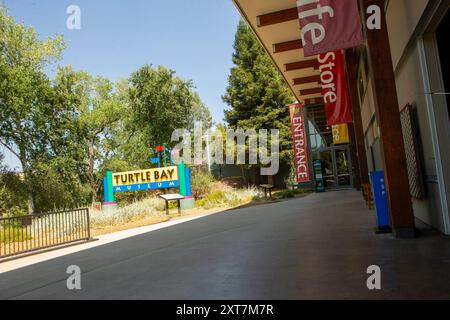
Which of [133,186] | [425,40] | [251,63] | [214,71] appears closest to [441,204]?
[425,40]

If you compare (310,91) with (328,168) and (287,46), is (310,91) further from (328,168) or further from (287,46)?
(287,46)

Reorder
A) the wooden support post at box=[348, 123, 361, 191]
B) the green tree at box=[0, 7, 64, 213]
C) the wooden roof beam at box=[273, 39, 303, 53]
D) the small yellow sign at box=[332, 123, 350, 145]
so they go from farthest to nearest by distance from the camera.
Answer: the green tree at box=[0, 7, 64, 213], the small yellow sign at box=[332, 123, 350, 145], the wooden support post at box=[348, 123, 361, 191], the wooden roof beam at box=[273, 39, 303, 53]

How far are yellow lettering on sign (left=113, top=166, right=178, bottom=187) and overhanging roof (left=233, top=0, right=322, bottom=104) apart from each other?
8.73 m

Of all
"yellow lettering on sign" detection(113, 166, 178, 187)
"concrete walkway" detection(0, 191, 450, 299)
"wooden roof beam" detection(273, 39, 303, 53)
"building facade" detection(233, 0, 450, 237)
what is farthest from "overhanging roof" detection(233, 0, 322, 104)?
"yellow lettering on sign" detection(113, 166, 178, 187)

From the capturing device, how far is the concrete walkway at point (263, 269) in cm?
349

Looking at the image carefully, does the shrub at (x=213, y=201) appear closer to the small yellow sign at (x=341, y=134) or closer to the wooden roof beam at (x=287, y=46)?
the small yellow sign at (x=341, y=134)

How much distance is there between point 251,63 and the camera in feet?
112

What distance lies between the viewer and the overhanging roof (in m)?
10.3

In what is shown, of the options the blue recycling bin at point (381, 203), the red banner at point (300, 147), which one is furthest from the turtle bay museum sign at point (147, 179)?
the blue recycling bin at point (381, 203)

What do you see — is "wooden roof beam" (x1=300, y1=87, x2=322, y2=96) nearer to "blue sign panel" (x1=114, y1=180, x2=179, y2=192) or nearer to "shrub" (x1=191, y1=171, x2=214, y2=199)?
"blue sign panel" (x1=114, y1=180, x2=179, y2=192)

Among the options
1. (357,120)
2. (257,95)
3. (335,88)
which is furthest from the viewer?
(257,95)

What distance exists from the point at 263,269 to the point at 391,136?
3.09 m

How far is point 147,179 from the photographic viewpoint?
2145cm

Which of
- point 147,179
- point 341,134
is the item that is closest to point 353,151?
point 341,134
